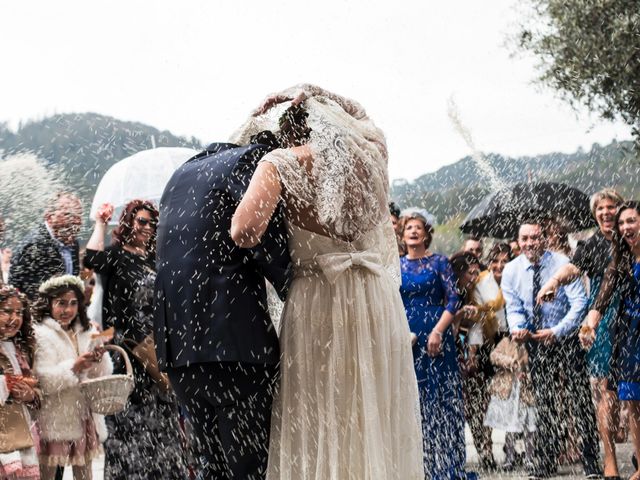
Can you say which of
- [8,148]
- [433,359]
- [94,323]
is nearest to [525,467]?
[433,359]

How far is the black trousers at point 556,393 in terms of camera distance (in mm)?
8547

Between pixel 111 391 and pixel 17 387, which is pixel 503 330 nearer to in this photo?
pixel 111 391

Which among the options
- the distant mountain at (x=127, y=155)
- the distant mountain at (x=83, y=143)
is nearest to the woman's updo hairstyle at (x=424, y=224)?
the distant mountain at (x=127, y=155)

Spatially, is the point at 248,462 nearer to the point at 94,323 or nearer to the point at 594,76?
the point at 94,323

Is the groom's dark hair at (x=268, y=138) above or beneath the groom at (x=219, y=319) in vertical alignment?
above

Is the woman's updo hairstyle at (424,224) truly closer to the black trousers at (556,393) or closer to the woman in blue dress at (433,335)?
the woman in blue dress at (433,335)

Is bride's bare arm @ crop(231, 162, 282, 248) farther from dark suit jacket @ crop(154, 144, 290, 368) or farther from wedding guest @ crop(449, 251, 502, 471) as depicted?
wedding guest @ crop(449, 251, 502, 471)

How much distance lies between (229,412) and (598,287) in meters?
4.10

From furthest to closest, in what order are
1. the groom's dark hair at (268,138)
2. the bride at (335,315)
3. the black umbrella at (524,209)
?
the black umbrella at (524,209), the groom's dark hair at (268,138), the bride at (335,315)

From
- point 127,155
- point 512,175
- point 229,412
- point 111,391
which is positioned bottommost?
point 229,412

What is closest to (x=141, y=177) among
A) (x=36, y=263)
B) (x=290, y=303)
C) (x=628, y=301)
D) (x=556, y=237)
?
(x=36, y=263)

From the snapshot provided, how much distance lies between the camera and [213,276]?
4.90 metres

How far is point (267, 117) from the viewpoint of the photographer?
5.25 m

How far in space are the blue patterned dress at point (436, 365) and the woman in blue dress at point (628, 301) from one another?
1090mm
